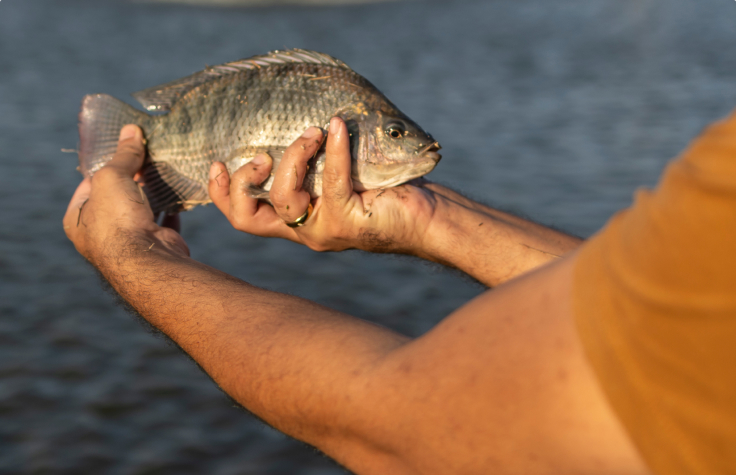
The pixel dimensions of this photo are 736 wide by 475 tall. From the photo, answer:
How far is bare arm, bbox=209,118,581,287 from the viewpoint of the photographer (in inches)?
108

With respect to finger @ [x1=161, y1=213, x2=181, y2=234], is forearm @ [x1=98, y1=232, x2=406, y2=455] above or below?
above


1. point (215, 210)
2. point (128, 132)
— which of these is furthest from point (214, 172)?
point (215, 210)

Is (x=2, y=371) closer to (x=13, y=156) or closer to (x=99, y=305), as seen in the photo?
(x=99, y=305)

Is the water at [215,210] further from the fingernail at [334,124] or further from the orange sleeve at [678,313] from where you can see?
the orange sleeve at [678,313]

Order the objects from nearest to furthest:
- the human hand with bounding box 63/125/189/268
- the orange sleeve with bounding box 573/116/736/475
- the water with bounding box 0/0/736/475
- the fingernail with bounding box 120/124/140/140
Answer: the orange sleeve with bounding box 573/116/736/475 → the human hand with bounding box 63/125/189/268 → the fingernail with bounding box 120/124/140/140 → the water with bounding box 0/0/736/475

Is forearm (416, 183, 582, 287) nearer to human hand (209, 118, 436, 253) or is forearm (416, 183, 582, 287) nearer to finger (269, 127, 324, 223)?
human hand (209, 118, 436, 253)

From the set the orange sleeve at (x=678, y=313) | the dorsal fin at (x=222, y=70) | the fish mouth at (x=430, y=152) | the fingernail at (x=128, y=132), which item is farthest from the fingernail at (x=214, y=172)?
the orange sleeve at (x=678, y=313)

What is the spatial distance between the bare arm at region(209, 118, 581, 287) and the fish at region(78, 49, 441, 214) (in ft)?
0.28

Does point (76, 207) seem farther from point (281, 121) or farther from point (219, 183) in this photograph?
point (281, 121)

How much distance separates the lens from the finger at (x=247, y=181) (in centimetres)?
287

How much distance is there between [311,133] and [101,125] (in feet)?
4.55

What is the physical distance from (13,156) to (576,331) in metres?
9.84

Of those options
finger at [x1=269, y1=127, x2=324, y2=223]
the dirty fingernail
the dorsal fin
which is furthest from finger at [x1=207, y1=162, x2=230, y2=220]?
the dorsal fin

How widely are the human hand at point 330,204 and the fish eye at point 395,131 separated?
0.25 metres
